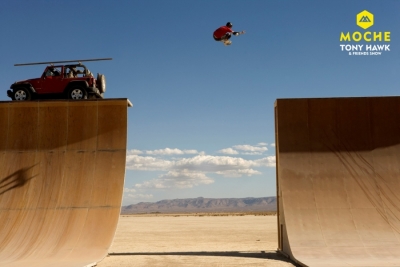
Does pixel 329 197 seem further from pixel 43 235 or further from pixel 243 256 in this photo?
pixel 43 235

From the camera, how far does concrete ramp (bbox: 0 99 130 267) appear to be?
14273mm

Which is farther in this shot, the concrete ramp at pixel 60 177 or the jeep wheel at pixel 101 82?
the jeep wheel at pixel 101 82

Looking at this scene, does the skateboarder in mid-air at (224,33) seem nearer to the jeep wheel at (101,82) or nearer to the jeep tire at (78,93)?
the jeep wheel at (101,82)

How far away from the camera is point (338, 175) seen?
16.0m

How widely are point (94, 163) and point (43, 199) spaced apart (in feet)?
6.57

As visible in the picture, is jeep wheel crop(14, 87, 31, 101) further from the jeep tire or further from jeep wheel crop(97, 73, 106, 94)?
jeep wheel crop(97, 73, 106, 94)

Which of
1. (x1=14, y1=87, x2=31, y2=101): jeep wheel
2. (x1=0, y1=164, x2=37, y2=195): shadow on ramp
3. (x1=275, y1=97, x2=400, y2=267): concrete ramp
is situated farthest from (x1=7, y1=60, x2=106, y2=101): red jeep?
(x1=275, y1=97, x2=400, y2=267): concrete ramp

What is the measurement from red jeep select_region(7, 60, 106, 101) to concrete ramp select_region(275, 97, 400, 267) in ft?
24.2

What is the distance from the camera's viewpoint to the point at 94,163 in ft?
53.1

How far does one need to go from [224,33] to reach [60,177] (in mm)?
7581

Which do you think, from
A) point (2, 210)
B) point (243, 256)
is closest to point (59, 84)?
point (2, 210)

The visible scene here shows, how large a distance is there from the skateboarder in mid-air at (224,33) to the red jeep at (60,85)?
5234mm

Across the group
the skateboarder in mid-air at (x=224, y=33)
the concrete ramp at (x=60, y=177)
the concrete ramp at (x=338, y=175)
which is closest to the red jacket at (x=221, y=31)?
the skateboarder in mid-air at (x=224, y=33)

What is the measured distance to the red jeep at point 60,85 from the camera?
1869cm
